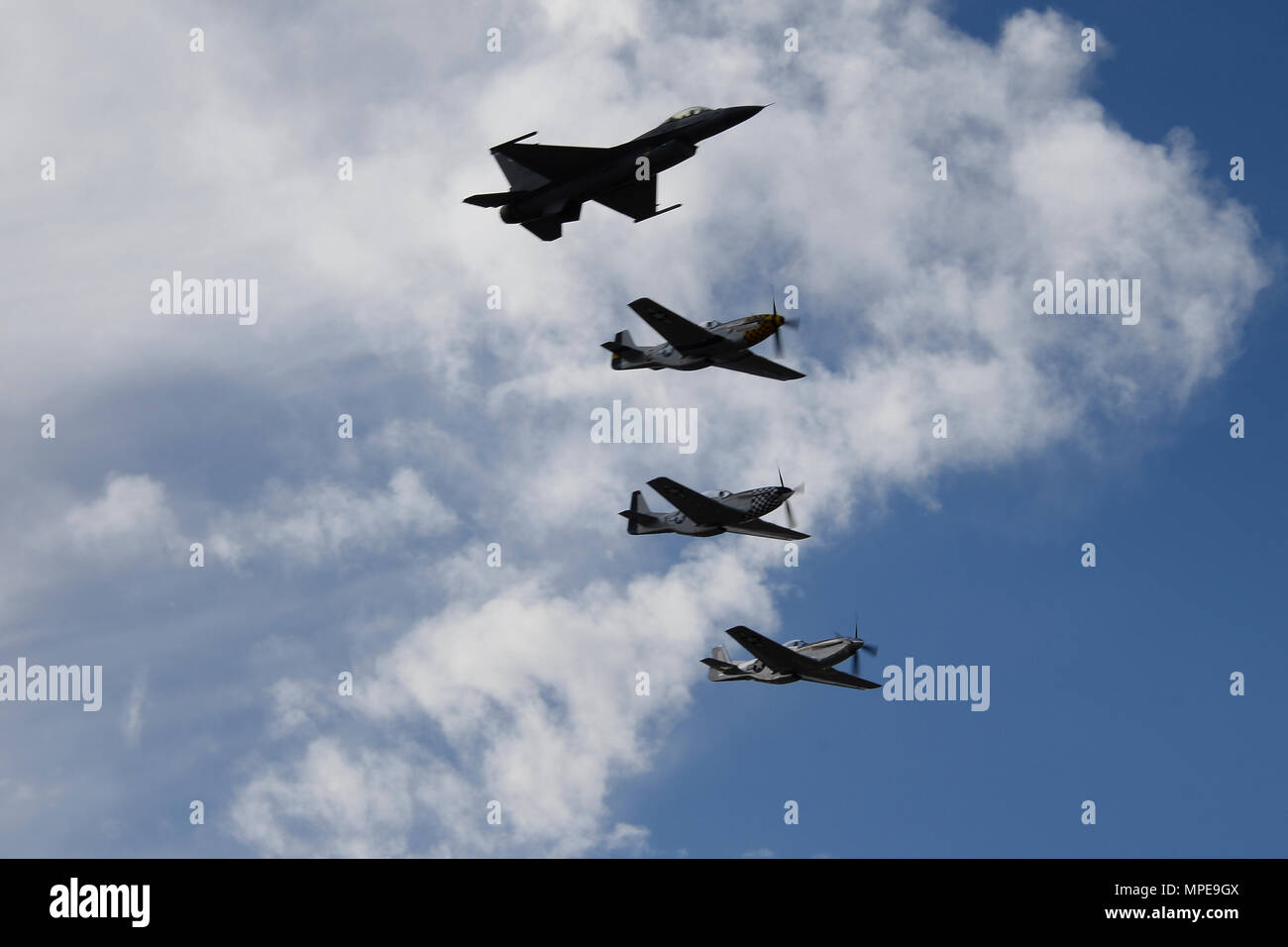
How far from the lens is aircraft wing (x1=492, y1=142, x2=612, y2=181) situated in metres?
68.6

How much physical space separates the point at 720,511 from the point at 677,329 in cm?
1171

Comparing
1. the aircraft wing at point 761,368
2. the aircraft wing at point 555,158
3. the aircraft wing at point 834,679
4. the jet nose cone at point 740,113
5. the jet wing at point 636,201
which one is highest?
the jet nose cone at point 740,113

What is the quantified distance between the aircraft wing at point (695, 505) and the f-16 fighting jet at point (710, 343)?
8.25 meters

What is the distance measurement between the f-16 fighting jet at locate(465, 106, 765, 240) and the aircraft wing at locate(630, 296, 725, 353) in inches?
237

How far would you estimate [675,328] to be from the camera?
7262 cm

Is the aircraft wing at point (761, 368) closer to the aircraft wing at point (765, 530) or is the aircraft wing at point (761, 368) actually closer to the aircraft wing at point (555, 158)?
the aircraft wing at point (765, 530)

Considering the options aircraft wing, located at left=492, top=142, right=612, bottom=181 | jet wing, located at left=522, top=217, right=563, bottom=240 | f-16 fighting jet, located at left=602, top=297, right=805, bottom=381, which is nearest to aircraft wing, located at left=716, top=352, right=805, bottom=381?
f-16 fighting jet, located at left=602, top=297, right=805, bottom=381

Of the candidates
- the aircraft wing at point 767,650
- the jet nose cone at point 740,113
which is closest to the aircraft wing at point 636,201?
the jet nose cone at point 740,113

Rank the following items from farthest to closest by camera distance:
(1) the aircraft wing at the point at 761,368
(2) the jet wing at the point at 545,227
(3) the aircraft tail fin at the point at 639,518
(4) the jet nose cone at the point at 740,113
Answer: (3) the aircraft tail fin at the point at 639,518 < (1) the aircraft wing at the point at 761,368 < (2) the jet wing at the point at 545,227 < (4) the jet nose cone at the point at 740,113

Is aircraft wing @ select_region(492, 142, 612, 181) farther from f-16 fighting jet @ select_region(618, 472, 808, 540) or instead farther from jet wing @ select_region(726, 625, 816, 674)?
jet wing @ select_region(726, 625, 816, 674)

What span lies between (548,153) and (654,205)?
24.9ft

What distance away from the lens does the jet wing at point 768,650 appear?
7106cm
